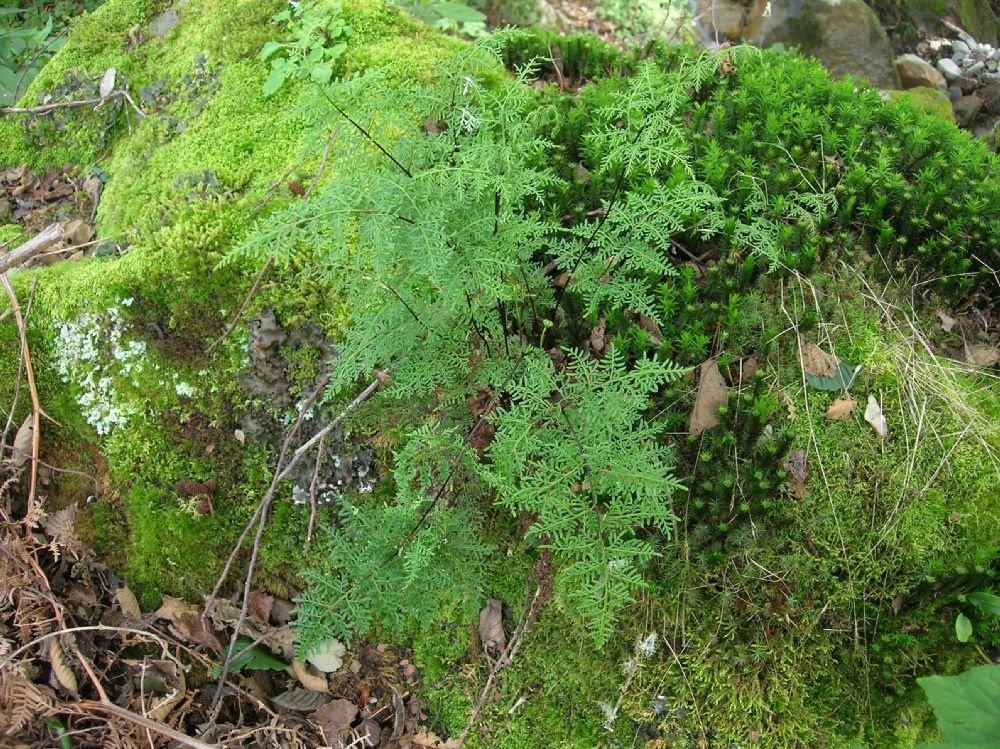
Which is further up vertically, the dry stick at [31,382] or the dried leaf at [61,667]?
the dry stick at [31,382]

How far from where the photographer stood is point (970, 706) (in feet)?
5.75

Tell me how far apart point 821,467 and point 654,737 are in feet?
4.19

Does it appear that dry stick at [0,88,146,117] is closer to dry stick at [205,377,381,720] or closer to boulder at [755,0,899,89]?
dry stick at [205,377,381,720]

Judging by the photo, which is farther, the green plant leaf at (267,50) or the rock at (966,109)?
the rock at (966,109)

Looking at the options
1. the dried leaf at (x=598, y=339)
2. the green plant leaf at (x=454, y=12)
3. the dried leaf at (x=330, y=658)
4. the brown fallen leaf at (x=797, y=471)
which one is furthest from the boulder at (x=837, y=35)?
the dried leaf at (x=330, y=658)

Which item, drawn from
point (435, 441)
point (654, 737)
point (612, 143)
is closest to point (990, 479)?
point (654, 737)

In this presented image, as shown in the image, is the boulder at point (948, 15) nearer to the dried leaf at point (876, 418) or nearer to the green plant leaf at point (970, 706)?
the dried leaf at point (876, 418)

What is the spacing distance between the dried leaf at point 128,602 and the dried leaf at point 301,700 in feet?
2.50

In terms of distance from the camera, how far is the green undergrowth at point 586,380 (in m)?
2.26

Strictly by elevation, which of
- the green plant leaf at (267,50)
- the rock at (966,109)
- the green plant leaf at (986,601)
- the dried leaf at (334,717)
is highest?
the green plant leaf at (267,50)

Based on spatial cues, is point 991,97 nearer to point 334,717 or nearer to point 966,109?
point 966,109

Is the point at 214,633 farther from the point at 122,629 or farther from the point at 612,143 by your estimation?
the point at 612,143

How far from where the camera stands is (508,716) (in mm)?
2861

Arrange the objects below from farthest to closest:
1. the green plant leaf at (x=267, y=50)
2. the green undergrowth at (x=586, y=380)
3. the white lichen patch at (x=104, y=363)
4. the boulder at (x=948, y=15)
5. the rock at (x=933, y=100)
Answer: the boulder at (x=948, y=15) < the rock at (x=933, y=100) < the green plant leaf at (x=267, y=50) < the white lichen patch at (x=104, y=363) < the green undergrowth at (x=586, y=380)
